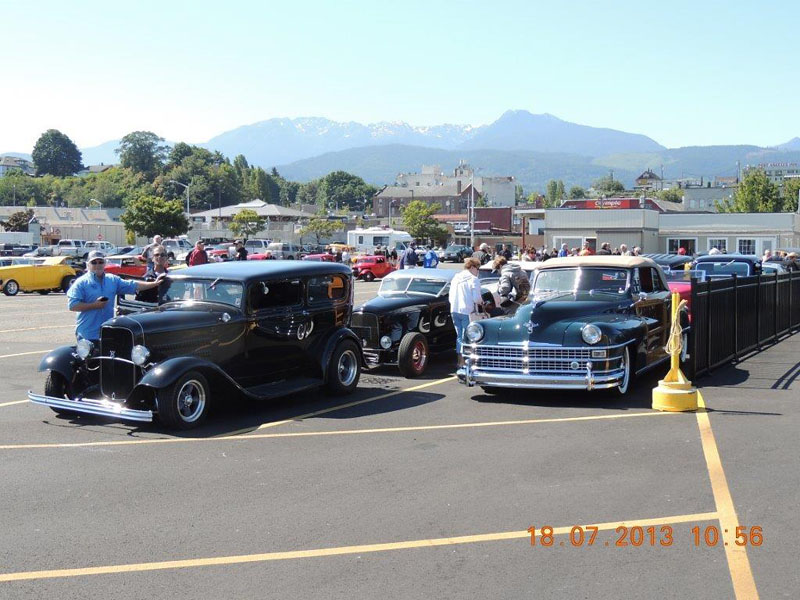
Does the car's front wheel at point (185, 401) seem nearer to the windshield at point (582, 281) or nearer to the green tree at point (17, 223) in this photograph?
the windshield at point (582, 281)

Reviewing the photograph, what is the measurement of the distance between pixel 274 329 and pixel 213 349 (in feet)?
3.15

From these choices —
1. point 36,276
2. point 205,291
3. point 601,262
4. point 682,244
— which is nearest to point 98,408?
point 205,291

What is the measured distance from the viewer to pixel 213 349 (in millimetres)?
9977

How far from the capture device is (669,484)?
23.1 feet

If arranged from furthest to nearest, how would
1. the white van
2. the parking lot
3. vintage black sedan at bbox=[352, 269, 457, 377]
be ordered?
the white van → vintage black sedan at bbox=[352, 269, 457, 377] → the parking lot

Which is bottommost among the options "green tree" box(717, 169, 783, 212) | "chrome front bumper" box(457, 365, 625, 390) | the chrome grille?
"chrome front bumper" box(457, 365, 625, 390)

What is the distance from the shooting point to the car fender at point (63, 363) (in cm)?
1006

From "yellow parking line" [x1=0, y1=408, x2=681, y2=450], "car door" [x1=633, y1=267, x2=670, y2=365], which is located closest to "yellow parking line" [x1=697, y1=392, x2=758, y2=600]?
"yellow parking line" [x1=0, y1=408, x2=681, y2=450]

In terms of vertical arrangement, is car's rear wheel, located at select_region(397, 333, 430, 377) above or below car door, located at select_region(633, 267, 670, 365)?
below

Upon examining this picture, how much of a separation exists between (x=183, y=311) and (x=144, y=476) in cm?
293

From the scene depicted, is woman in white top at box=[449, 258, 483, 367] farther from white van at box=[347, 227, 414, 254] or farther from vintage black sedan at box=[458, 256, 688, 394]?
white van at box=[347, 227, 414, 254]

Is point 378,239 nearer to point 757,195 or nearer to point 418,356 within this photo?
point 757,195

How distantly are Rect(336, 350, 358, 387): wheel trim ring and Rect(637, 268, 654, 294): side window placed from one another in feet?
14.2

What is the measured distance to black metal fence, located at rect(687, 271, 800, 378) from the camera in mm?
11969
